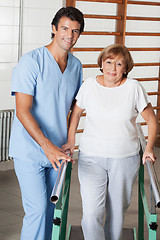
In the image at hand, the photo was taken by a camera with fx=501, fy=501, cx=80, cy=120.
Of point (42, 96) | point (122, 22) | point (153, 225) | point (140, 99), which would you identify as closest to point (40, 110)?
point (42, 96)

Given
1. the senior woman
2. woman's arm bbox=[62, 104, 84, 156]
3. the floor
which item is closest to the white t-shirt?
the senior woman

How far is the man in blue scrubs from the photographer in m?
2.56

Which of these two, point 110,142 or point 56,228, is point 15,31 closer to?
point 110,142

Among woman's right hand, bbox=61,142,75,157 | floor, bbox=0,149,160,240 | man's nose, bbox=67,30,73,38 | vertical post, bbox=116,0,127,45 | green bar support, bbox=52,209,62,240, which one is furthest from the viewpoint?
vertical post, bbox=116,0,127,45

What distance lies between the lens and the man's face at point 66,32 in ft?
8.41

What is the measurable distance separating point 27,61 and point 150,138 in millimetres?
743

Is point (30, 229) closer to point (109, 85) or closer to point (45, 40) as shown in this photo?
point (109, 85)

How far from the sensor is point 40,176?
2.65 meters

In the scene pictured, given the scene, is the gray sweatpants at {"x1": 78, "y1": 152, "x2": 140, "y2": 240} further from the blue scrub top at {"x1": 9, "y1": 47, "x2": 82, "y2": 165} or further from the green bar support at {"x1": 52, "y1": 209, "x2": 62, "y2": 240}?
the green bar support at {"x1": 52, "y1": 209, "x2": 62, "y2": 240}

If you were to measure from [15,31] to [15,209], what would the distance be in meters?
1.93

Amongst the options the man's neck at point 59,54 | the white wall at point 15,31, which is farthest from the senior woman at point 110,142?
the white wall at point 15,31

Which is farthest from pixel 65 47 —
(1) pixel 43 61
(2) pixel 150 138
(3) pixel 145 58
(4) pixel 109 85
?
(3) pixel 145 58

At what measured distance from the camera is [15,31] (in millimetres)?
5168

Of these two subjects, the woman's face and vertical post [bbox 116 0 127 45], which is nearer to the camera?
the woman's face
